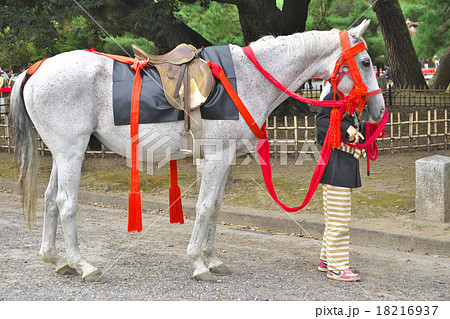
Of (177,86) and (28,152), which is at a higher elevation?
(177,86)

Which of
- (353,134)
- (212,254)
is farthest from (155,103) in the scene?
(353,134)

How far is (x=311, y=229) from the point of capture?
7.28m

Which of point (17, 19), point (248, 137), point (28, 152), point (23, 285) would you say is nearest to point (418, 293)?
point (248, 137)

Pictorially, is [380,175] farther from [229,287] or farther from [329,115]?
[229,287]

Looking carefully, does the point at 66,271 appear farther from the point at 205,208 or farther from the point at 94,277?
the point at 205,208

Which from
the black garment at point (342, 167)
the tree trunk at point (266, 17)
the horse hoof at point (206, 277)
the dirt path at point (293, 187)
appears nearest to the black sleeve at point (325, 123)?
the black garment at point (342, 167)

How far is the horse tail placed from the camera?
17.7 feet

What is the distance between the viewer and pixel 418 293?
15.9ft

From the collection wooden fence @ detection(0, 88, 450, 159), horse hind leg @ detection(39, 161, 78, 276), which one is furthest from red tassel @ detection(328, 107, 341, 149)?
wooden fence @ detection(0, 88, 450, 159)

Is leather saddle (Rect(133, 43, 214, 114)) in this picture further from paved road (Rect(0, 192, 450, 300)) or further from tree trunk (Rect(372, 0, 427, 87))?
tree trunk (Rect(372, 0, 427, 87))

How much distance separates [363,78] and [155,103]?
6.03 ft

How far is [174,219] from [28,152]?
154cm
